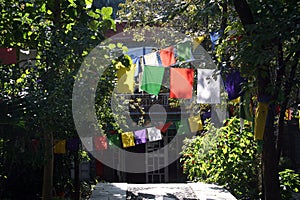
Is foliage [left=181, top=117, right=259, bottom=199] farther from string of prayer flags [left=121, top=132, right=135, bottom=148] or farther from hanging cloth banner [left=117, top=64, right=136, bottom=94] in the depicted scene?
string of prayer flags [left=121, top=132, right=135, bottom=148]

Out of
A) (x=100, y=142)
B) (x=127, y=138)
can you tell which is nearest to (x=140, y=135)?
(x=127, y=138)

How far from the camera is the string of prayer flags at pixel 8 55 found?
23.9 ft

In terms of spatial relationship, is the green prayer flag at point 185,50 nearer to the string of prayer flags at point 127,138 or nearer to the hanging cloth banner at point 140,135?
Result: the string of prayer flags at point 127,138

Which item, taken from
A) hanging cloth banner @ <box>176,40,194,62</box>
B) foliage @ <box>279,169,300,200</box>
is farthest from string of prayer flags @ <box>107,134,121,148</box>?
foliage @ <box>279,169,300,200</box>

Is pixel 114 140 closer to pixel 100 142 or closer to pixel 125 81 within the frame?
pixel 100 142

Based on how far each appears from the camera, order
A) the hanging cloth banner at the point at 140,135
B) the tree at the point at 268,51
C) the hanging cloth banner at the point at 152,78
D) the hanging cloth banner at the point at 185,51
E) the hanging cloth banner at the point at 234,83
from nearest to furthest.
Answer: the tree at the point at 268,51
the hanging cloth banner at the point at 234,83
the hanging cloth banner at the point at 152,78
the hanging cloth banner at the point at 185,51
the hanging cloth banner at the point at 140,135

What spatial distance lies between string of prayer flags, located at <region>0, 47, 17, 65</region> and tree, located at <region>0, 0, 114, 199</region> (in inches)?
5.6

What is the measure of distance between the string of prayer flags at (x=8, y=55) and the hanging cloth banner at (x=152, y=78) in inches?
111

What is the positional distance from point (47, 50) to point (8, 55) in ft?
2.69

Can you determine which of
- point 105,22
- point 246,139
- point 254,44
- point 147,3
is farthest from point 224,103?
point 254,44

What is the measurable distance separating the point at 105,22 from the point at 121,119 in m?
5.53

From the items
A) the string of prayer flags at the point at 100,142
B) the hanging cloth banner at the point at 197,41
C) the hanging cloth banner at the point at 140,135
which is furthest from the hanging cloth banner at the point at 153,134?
the hanging cloth banner at the point at 197,41

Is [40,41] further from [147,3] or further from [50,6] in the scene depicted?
[147,3]

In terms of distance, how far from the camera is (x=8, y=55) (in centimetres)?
738
